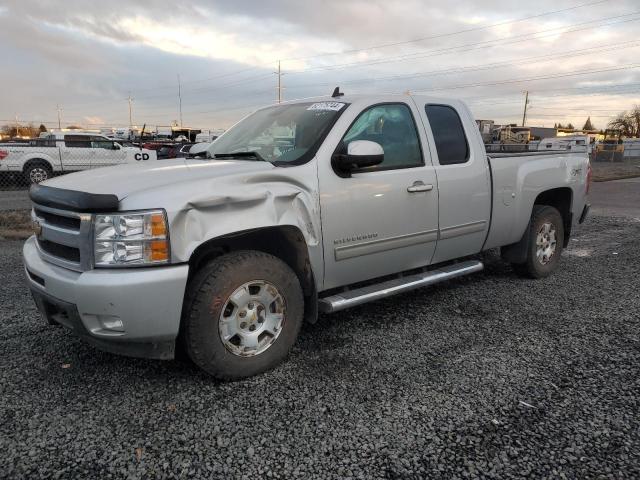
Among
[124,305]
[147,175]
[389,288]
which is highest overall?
[147,175]

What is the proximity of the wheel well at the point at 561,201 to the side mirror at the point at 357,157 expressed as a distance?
2.92 m

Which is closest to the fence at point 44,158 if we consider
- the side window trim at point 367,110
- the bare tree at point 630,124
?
the side window trim at point 367,110

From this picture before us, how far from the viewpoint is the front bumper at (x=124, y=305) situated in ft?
8.54

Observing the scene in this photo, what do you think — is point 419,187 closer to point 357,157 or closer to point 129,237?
point 357,157

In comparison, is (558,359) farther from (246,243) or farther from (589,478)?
(246,243)

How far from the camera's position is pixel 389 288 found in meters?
3.76

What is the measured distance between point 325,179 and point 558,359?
2070 millimetres

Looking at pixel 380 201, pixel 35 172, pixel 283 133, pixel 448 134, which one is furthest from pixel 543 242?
pixel 35 172

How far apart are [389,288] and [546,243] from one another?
260cm

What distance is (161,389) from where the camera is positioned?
3012 millimetres

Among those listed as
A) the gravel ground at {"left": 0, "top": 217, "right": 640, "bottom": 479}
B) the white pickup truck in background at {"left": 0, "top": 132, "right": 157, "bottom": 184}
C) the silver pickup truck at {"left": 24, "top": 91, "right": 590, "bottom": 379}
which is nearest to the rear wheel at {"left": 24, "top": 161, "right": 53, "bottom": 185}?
the white pickup truck in background at {"left": 0, "top": 132, "right": 157, "bottom": 184}

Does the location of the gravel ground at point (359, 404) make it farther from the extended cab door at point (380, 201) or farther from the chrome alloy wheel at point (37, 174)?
the chrome alloy wheel at point (37, 174)

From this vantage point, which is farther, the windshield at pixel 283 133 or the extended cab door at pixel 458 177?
the extended cab door at pixel 458 177

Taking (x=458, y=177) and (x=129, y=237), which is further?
(x=458, y=177)
